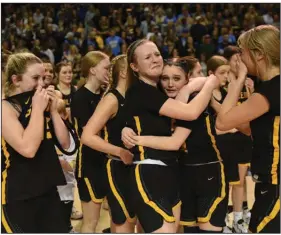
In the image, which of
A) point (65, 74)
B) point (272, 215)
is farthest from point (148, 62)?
point (65, 74)

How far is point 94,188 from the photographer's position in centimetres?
460

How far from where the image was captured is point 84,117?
4.71m

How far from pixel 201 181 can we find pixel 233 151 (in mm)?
1750

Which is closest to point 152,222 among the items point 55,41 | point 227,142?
point 227,142

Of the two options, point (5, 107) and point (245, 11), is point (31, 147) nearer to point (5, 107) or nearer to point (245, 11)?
point (5, 107)

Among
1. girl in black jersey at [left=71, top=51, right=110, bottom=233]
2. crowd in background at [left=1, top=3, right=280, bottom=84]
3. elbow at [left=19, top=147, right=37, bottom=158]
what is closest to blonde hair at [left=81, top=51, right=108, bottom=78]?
girl in black jersey at [left=71, top=51, right=110, bottom=233]

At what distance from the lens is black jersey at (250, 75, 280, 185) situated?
2904mm

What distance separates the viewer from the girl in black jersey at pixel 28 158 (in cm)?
311

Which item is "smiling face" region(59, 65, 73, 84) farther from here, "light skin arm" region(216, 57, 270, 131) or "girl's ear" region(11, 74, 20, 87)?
"light skin arm" region(216, 57, 270, 131)

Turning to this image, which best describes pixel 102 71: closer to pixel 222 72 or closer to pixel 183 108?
pixel 222 72

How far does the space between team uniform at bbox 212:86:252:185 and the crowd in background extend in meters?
7.01

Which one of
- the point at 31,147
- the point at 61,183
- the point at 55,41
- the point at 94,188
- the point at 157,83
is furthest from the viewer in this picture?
the point at 55,41

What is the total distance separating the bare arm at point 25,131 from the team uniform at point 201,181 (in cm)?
128

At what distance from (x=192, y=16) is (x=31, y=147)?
13488mm
